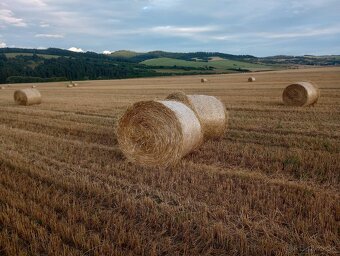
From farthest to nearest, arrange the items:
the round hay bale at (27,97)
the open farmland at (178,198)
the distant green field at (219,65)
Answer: the distant green field at (219,65), the round hay bale at (27,97), the open farmland at (178,198)

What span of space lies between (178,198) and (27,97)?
623 inches

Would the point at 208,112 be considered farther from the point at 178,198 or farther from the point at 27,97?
the point at 27,97

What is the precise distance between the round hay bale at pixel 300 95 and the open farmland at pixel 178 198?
5423mm

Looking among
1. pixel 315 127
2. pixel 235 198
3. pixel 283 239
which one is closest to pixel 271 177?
pixel 235 198

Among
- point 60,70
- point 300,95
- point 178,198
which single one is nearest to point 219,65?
point 60,70

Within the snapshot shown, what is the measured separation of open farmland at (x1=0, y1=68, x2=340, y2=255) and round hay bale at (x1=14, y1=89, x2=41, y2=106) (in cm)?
1020

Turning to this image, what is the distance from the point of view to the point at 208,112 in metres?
9.23

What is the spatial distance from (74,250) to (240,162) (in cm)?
413

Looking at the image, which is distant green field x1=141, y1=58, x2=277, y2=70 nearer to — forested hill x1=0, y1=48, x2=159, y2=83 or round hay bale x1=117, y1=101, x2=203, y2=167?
forested hill x1=0, y1=48, x2=159, y2=83

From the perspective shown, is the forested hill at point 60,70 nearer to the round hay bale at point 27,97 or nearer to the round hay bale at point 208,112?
the round hay bale at point 27,97

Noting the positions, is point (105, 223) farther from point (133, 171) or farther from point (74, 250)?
point (133, 171)

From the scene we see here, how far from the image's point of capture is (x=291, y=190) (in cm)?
551

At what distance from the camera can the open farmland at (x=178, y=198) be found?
4051mm

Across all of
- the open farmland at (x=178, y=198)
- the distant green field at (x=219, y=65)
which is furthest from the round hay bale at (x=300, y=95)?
the distant green field at (x=219, y=65)
